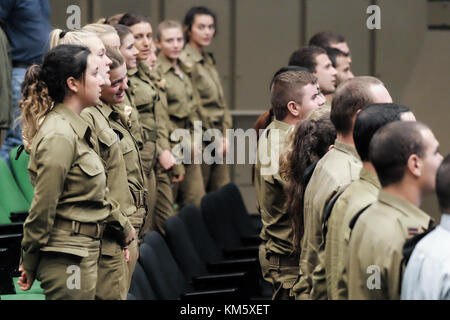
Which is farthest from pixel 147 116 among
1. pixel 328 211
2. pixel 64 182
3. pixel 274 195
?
pixel 328 211

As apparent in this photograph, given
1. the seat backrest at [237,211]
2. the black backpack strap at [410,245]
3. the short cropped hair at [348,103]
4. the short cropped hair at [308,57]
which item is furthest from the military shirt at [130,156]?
the seat backrest at [237,211]

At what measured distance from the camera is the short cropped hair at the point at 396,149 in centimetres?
278

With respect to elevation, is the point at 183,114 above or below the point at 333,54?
below

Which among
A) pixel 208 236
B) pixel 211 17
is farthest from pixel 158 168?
pixel 211 17

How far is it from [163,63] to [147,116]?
120cm

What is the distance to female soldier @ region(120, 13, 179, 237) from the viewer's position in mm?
5629

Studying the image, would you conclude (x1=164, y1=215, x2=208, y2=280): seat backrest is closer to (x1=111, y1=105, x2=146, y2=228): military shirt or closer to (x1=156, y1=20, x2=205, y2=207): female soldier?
(x1=111, y1=105, x2=146, y2=228): military shirt

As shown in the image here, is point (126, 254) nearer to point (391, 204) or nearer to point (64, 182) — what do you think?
point (64, 182)

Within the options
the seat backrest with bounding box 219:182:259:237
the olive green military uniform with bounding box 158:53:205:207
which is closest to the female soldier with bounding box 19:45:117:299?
the olive green military uniform with bounding box 158:53:205:207

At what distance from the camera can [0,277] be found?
13.8 ft

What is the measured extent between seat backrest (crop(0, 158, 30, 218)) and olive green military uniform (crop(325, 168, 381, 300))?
2536 millimetres

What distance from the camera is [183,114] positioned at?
22.3 ft

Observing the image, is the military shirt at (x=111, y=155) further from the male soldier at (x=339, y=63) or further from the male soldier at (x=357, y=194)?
the male soldier at (x=339, y=63)

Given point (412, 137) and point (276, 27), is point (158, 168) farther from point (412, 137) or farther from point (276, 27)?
point (412, 137)
